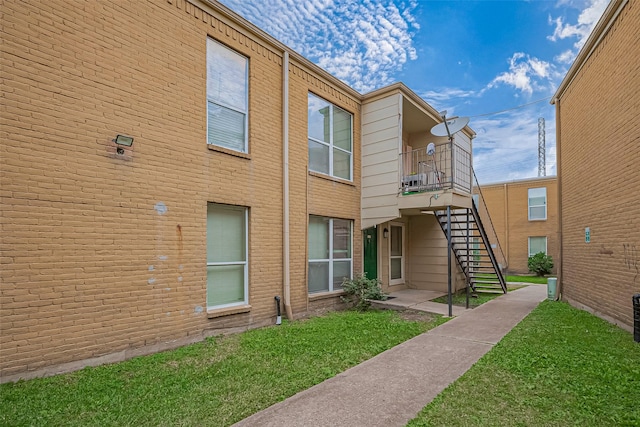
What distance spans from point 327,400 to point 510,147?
1176 inches

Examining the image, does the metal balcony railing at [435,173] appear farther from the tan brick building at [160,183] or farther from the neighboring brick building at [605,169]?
the neighboring brick building at [605,169]

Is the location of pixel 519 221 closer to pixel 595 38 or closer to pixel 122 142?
pixel 595 38

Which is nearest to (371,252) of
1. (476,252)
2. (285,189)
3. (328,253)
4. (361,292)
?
(361,292)

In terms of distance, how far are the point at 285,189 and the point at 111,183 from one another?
3.53 meters

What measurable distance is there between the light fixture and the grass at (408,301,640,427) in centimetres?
522

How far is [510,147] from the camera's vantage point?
92.2 ft

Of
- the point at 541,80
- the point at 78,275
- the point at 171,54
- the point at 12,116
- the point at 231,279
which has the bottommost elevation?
the point at 231,279

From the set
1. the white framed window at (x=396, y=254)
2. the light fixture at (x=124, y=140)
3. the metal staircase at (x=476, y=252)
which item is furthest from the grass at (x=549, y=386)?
the white framed window at (x=396, y=254)

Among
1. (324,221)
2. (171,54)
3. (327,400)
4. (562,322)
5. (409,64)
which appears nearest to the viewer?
(327,400)

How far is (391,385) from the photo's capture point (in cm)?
414

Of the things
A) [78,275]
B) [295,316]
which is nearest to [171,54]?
[78,275]

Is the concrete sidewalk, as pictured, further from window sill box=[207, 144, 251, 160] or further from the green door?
window sill box=[207, 144, 251, 160]

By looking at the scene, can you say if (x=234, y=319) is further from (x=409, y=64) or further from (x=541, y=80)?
(x=541, y=80)

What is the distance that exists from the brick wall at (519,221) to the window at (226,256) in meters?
19.1
